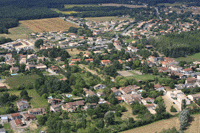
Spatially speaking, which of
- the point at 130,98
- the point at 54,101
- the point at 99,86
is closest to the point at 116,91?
the point at 130,98

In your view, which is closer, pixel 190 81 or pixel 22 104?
pixel 22 104

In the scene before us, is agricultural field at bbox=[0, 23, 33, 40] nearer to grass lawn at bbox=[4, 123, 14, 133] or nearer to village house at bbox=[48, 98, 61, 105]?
village house at bbox=[48, 98, 61, 105]

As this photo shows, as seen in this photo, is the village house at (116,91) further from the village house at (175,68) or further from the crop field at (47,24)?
the crop field at (47,24)

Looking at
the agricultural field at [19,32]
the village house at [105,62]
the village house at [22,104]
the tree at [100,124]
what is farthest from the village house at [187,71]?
the agricultural field at [19,32]

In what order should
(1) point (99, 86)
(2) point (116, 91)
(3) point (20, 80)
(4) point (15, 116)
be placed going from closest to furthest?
(4) point (15, 116) → (2) point (116, 91) → (1) point (99, 86) → (3) point (20, 80)

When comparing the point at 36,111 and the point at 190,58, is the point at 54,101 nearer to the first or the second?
the point at 36,111

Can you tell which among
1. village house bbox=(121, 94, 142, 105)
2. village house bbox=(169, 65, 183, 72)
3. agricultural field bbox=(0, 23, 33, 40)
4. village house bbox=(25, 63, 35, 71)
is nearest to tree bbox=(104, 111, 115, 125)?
village house bbox=(121, 94, 142, 105)

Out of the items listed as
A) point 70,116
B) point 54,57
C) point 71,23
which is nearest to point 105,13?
point 71,23
